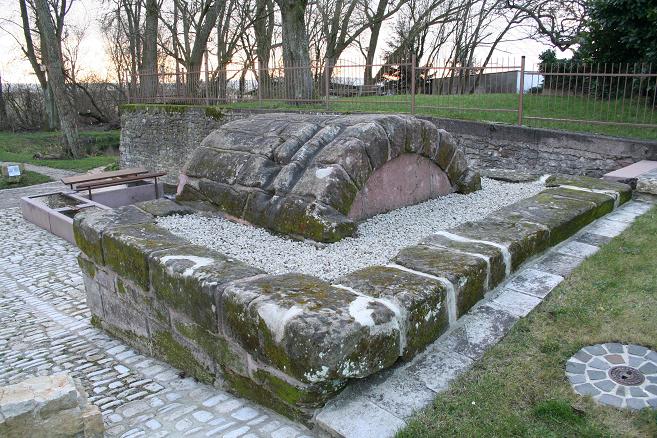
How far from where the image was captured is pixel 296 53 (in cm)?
1421

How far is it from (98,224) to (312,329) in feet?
8.32

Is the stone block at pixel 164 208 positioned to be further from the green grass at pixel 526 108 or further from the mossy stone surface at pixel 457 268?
the green grass at pixel 526 108

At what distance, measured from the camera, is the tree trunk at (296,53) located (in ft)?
44.8

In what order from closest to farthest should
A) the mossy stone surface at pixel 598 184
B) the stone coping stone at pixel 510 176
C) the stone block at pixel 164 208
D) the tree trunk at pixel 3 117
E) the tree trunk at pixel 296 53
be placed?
the stone block at pixel 164 208, the mossy stone surface at pixel 598 184, the stone coping stone at pixel 510 176, the tree trunk at pixel 296 53, the tree trunk at pixel 3 117

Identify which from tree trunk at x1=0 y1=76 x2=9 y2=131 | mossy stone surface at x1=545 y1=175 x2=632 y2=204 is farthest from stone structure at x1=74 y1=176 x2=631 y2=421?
tree trunk at x1=0 y1=76 x2=9 y2=131

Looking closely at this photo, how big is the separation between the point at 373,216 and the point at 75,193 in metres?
7.49

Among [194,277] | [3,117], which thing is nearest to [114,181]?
[194,277]

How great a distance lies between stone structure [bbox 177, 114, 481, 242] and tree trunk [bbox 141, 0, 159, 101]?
13.5 m

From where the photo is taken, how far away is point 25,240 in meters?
8.11

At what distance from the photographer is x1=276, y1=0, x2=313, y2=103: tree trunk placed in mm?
13641

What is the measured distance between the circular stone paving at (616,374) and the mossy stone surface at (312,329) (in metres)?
0.89

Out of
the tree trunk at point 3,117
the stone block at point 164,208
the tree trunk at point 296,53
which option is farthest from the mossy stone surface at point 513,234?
the tree trunk at point 3,117

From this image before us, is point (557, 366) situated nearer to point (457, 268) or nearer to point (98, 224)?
point (457, 268)

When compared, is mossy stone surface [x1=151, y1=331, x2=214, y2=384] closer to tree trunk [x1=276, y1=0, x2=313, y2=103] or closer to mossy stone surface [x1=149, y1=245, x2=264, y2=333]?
mossy stone surface [x1=149, y1=245, x2=264, y2=333]
